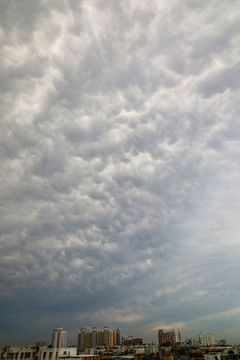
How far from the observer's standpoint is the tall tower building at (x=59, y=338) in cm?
15450

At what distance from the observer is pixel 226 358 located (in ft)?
242

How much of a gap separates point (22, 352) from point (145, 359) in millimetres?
42310

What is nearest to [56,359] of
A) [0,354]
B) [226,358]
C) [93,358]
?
[93,358]

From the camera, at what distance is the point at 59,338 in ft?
519

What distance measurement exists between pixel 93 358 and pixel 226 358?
42.1 metres

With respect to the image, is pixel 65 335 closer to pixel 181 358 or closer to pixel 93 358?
pixel 93 358

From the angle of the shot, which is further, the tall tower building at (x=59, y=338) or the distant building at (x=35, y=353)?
the tall tower building at (x=59, y=338)

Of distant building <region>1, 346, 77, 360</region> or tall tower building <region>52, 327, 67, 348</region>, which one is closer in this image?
distant building <region>1, 346, 77, 360</region>

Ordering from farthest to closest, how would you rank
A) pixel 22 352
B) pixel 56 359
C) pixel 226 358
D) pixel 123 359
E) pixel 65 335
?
pixel 65 335 → pixel 123 359 → pixel 22 352 → pixel 56 359 → pixel 226 358

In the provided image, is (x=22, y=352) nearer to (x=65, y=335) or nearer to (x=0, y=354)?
(x=0, y=354)

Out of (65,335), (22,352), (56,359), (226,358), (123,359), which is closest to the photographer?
(226,358)

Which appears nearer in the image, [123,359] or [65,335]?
[123,359]

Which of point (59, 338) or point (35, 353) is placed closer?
point (35, 353)

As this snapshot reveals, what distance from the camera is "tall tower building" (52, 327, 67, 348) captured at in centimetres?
15450
